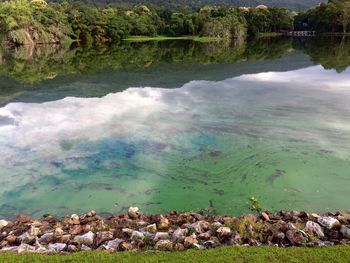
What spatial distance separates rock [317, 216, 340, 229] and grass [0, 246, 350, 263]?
1404 millimetres

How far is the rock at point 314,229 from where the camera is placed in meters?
8.75

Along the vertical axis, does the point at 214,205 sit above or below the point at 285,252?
below

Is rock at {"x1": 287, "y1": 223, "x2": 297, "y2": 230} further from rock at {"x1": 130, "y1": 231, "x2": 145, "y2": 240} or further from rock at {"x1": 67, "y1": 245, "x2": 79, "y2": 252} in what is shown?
rock at {"x1": 67, "y1": 245, "x2": 79, "y2": 252}

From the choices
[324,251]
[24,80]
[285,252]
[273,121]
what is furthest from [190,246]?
[24,80]

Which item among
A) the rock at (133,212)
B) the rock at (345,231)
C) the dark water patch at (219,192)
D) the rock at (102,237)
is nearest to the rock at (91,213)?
the rock at (133,212)

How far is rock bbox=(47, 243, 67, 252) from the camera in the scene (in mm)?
8224

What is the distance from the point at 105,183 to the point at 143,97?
44.8 ft

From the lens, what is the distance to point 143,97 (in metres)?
26.5

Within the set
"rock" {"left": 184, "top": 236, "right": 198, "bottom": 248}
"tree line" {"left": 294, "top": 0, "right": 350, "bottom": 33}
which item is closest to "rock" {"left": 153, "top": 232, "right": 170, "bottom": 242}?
"rock" {"left": 184, "top": 236, "right": 198, "bottom": 248}

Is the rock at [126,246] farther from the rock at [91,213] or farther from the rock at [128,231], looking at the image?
the rock at [91,213]

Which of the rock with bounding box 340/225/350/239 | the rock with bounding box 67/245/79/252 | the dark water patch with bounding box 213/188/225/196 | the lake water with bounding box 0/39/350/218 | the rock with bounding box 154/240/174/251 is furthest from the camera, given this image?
the dark water patch with bounding box 213/188/225/196

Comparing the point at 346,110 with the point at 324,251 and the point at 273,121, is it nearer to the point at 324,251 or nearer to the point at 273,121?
the point at 273,121

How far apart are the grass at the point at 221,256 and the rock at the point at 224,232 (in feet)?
2.44

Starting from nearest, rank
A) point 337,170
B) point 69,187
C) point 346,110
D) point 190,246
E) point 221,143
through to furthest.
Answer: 1. point 190,246
2. point 69,187
3. point 337,170
4. point 221,143
5. point 346,110
